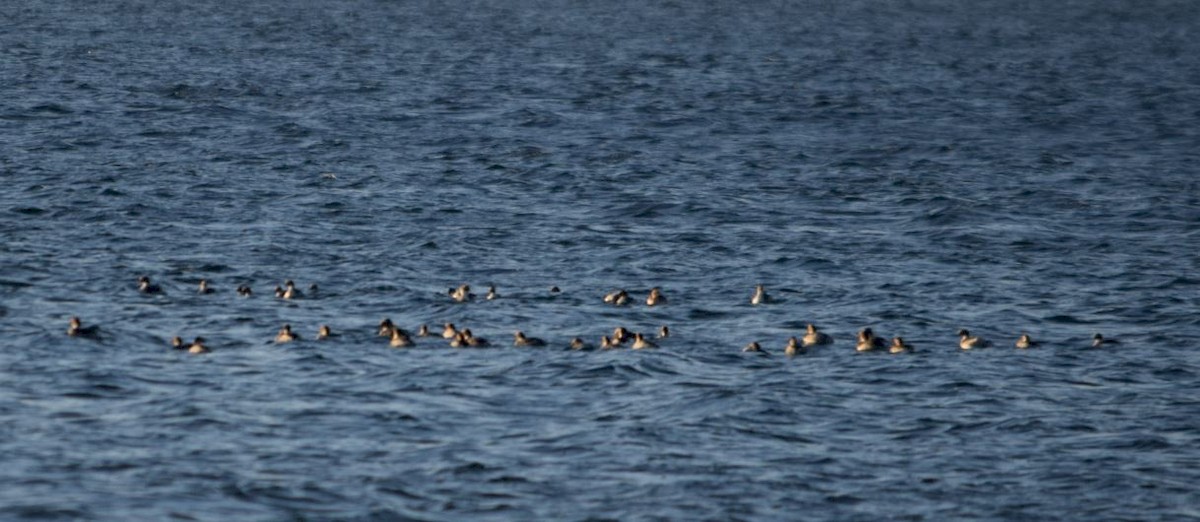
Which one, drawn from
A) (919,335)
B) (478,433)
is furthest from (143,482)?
(919,335)

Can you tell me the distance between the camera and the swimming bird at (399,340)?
136ft

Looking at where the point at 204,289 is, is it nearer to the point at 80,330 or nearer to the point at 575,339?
the point at 80,330

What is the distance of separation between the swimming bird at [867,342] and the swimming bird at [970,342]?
1.93 meters

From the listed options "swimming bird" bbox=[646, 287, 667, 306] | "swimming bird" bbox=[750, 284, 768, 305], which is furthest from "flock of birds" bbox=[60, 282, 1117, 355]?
"swimming bird" bbox=[750, 284, 768, 305]

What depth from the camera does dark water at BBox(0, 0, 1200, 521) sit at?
33406mm

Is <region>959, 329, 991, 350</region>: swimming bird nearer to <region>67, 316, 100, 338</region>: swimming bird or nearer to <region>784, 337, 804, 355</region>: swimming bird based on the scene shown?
<region>784, 337, 804, 355</region>: swimming bird

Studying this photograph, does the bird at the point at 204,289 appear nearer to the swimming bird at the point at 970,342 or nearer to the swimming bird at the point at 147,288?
the swimming bird at the point at 147,288

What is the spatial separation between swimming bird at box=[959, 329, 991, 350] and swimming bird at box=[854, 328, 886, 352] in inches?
76.0

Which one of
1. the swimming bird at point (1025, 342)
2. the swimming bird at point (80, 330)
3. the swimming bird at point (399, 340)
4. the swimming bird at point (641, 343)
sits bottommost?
the swimming bird at point (1025, 342)

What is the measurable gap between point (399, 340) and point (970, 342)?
12.7 m

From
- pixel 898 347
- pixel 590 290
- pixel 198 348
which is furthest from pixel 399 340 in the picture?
pixel 898 347

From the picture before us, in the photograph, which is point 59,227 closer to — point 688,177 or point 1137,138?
point 688,177

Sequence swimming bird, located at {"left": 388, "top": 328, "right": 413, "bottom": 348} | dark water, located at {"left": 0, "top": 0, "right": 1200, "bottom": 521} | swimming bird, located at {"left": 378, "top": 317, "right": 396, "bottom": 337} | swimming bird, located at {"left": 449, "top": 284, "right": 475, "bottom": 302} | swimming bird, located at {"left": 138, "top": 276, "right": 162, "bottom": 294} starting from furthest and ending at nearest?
swimming bird, located at {"left": 449, "top": 284, "right": 475, "bottom": 302} < swimming bird, located at {"left": 138, "top": 276, "right": 162, "bottom": 294} < swimming bird, located at {"left": 378, "top": 317, "right": 396, "bottom": 337} < swimming bird, located at {"left": 388, "top": 328, "right": 413, "bottom": 348} < dark water, located at {"left": 0, "top": 0, "right": 1200, "bottom": 521}

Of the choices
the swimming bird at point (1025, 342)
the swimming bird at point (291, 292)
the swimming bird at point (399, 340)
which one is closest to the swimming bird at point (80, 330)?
the swimming bird at point (291, 292)
